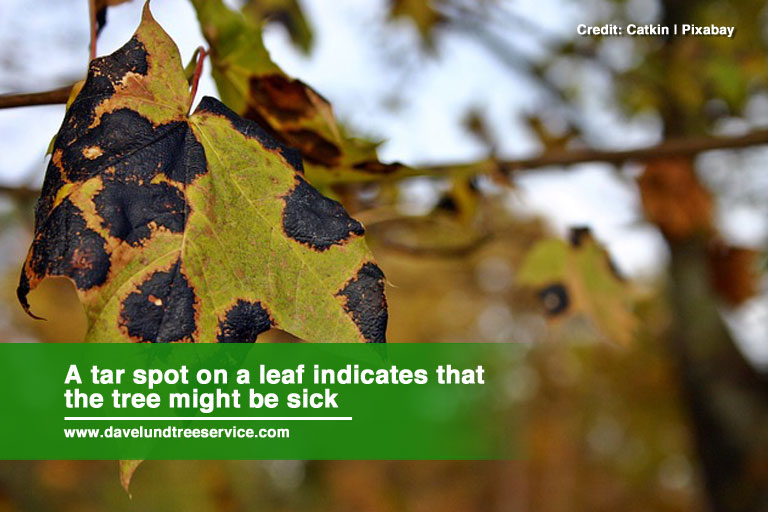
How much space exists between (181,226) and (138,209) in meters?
0.03

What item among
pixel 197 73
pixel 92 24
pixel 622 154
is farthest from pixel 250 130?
pixel 622 154

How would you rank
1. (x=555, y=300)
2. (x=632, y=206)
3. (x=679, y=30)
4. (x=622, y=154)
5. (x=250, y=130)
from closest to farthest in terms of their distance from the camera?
(x=250, y=130), (x=622, y=154), (x=555, y=300), (x=679, y=30), (x=632, y=206)

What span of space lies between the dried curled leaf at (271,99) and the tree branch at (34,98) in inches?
5.9

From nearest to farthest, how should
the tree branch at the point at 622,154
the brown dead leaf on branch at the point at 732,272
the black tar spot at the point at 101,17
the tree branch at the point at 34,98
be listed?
the tree branch at the point at 34,98, the black tar spot at the point at 101,17, the tree branch at the point at 622,154, the brown dead leaf on branch at the point at 732,272

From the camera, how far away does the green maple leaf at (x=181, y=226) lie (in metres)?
0.39

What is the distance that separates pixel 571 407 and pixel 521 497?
75.4 inches

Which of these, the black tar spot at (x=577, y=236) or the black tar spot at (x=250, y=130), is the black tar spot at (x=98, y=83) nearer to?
the black tar spot at (x=250, y=130)

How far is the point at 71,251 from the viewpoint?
15.0 inches

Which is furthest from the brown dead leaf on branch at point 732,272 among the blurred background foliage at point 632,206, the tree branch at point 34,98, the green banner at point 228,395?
the tree branch at point 34,98

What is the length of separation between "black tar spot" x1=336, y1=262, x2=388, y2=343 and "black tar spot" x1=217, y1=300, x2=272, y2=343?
0.17 ft

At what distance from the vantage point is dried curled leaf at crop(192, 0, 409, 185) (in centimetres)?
57

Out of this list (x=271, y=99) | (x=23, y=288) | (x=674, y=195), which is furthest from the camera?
(x=674, y=195)

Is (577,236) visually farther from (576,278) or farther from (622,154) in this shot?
(622,154)

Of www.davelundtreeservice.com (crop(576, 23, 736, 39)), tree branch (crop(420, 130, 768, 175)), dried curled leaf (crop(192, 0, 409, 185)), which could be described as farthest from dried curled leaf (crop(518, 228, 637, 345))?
www.davelundtreeservice.com (crop(576, 23, 736, 39))
